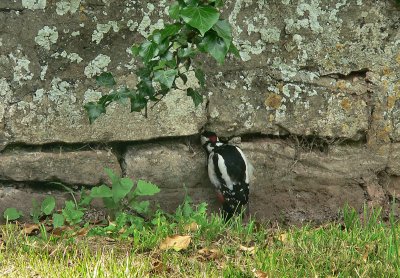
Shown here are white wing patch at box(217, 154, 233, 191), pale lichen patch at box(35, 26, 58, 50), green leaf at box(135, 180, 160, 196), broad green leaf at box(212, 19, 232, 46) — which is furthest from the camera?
white wing patch at box(217, 154, 233, 191)

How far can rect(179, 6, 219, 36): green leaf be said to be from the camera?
10.2ft

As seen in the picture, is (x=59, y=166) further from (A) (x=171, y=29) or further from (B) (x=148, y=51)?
(A) (x=171, y=29)

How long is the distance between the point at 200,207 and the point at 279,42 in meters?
1.03

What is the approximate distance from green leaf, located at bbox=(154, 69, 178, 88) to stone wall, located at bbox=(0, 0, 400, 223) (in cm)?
82

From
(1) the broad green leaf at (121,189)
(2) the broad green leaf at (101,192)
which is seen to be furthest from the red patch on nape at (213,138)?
(2) the broad green leaf at (101,192)

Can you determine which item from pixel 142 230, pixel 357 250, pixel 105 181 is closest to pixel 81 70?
pixel 105 181

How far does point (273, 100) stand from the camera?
4504 millimetres

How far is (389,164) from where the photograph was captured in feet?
15.3

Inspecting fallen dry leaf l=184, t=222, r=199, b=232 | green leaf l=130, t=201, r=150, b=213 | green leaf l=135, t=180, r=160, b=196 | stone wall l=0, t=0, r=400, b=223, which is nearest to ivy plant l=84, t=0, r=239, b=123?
stone wall l=0, t=0, r=400, b=223

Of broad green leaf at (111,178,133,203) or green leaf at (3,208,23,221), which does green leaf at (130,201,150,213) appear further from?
green leaf at (3,208,23,221)

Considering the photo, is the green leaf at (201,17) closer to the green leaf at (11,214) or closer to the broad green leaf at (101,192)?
the broad green leaf at (101,192)

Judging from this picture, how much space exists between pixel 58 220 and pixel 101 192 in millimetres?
284

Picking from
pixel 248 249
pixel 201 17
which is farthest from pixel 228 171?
pixel 201 17

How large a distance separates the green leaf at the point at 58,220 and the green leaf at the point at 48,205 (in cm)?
15
